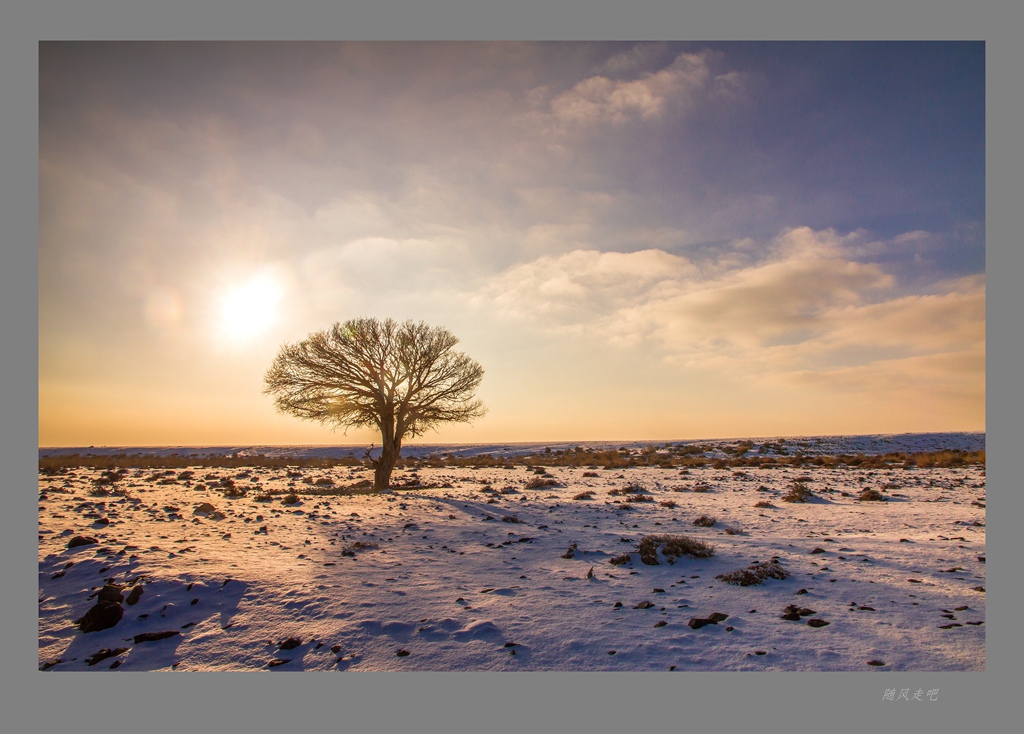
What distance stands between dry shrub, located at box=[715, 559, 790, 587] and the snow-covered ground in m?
0.14

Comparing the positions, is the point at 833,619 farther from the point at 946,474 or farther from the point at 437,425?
the point at 946,474

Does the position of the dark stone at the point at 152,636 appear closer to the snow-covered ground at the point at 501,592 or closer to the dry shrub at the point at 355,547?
the snow-covered ground at the point at 501,592

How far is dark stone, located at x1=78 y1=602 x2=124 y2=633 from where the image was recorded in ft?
21.3

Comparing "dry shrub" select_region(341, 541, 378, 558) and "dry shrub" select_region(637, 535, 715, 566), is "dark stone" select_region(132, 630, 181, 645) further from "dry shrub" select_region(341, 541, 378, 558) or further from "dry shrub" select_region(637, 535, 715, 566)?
"dry shrub" select_region(637, 535, 715, 566)

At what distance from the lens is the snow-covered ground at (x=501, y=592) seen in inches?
226

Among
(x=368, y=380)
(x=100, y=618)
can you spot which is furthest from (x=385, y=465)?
(x=100, y=618)

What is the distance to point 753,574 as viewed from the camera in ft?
26.6

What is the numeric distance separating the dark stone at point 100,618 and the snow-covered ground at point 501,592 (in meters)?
0.08

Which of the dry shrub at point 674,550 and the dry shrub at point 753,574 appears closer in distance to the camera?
the dry shrub at point 753,574

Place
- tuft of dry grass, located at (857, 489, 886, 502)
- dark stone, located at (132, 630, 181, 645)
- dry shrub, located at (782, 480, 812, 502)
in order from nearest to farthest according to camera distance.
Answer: dark stone, located at (132, 630, 181, 645)
tuft of dry grass, located at (857, 489, 886, 502)
dry shrub, located at (782, 480, 812, 502)

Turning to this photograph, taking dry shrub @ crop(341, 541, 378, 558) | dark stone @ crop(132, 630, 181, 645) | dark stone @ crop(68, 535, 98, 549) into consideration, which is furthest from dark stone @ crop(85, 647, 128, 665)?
dark stone @ crop(68, 535, 98, 549)

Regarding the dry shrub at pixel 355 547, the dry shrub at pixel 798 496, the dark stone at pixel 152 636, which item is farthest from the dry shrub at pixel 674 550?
the dry shrub at pixel 798 496

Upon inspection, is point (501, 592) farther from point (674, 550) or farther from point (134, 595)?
point (134, 595)

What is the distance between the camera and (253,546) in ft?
33.9
